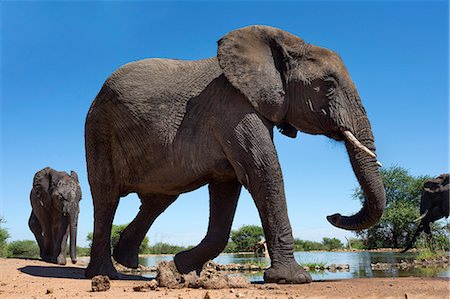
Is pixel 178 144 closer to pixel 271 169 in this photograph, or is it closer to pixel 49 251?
pixel 271 169

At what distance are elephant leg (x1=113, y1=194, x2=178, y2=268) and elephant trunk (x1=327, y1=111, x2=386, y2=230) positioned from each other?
2.74m

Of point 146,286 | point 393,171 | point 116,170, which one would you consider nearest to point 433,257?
point 116,170

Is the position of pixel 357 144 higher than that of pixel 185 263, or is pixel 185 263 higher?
pixel 357 144

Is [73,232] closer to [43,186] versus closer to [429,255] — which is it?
[43,186]

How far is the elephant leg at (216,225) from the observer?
7062 mm

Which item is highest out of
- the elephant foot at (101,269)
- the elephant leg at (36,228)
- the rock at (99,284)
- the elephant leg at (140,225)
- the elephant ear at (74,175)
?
the elephant ear at (74,175)

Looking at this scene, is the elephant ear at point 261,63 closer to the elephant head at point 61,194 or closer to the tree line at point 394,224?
the elephant head at point 61,194

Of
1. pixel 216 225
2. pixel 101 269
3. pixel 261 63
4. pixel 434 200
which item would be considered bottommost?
pixel 101 269

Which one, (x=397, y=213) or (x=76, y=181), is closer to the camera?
(x=76, y=181)

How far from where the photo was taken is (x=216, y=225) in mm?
7172

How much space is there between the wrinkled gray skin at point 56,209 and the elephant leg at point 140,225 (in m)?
4.14

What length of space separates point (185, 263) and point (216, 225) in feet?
2.17

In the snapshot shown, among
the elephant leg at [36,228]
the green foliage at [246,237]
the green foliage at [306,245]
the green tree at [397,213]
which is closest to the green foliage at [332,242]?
the green foliage at [306,245]

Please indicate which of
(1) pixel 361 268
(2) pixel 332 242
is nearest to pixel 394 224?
(1) pixel 361 268
